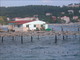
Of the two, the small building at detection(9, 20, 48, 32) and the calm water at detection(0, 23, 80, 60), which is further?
the small building at detection(9, 20, 48, 32)

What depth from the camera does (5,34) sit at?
33094mm

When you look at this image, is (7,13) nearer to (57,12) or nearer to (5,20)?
(5,20)

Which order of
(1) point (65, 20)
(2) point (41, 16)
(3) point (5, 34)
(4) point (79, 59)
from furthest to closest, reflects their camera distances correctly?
(1) point (65, 20) → (2) point (41, 16) → (3) point (5, 34) → (4) point (79, 59)

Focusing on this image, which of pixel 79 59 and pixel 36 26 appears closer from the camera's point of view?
pixel 79 59

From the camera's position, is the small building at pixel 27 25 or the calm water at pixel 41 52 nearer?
the calm water at pixel 41 52

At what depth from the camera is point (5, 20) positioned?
171ft

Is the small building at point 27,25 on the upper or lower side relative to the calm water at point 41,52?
upper

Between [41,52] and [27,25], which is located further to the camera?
[27,25]

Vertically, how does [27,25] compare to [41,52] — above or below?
above

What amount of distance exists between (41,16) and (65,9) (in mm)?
8560

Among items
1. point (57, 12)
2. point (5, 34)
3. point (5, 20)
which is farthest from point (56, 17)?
point (5, 34)

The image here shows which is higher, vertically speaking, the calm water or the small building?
the small building

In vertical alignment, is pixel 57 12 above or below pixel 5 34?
above

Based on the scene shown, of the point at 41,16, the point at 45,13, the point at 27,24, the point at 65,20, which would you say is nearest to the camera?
the point at 27,24
